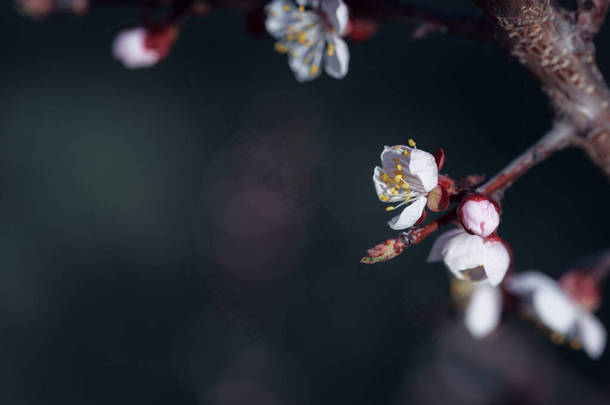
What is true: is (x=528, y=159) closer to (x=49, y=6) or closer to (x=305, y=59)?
(x=305, y=59)

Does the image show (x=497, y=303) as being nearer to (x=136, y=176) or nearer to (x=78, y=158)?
(x=136, y=176)

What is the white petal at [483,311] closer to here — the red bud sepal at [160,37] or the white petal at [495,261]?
the white petal at [495,261]

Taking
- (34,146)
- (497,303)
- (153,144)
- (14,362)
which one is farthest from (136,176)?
(497,303)

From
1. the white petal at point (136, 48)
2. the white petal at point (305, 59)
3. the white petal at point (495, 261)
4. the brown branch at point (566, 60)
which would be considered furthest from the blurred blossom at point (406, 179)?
the white petal at point (136, 48)

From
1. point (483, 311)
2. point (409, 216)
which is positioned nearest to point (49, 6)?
point (409, 216)

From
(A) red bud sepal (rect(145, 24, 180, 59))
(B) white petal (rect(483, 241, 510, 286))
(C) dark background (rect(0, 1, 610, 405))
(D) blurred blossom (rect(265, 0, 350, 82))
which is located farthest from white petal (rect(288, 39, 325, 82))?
(C) dark background (rect(0, 1, 610, 405))
